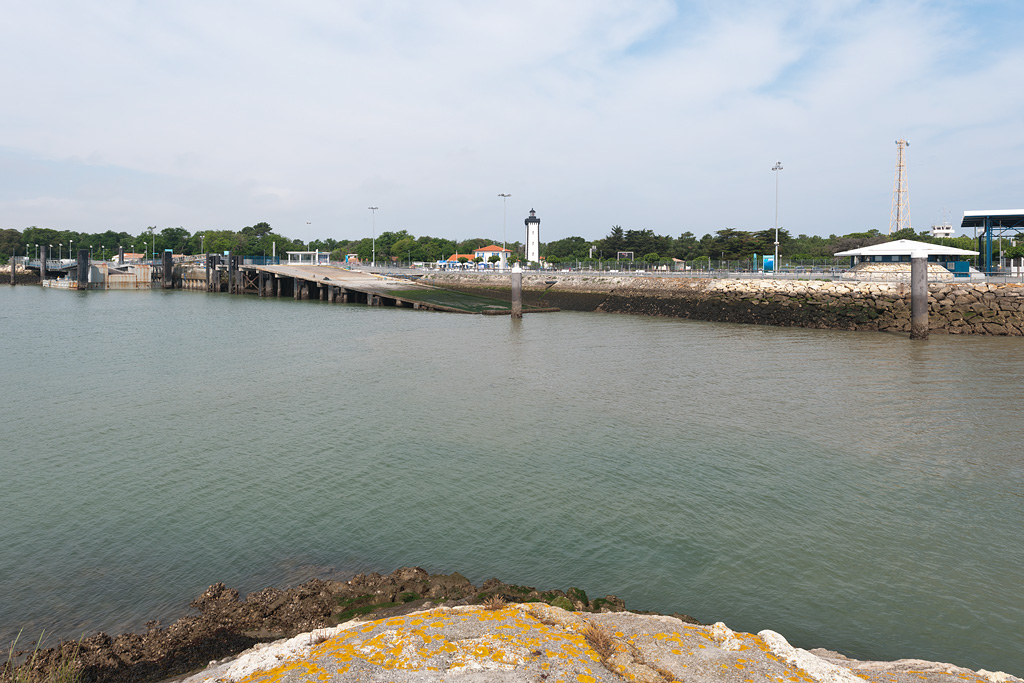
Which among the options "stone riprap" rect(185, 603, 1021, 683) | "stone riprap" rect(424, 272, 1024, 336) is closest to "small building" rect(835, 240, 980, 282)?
"stone riprap" rect(424, 272, 1024, 336)

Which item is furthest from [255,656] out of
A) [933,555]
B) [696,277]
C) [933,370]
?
[696,277]

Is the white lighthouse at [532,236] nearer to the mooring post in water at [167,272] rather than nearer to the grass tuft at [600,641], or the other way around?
the mooring post in water at [167,272]

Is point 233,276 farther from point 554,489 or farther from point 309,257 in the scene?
point 554,489

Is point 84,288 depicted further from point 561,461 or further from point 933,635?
point 933,635

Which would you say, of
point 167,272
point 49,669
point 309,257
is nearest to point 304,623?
point 49,669

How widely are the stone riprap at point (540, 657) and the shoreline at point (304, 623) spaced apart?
0.05 metres

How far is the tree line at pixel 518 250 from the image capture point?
8825 centimetres

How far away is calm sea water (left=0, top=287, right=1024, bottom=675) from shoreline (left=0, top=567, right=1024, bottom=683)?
0.75 m

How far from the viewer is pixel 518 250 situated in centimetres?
18262

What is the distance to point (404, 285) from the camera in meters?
77.6

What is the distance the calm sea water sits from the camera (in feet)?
31.3

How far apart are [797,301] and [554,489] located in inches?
1603

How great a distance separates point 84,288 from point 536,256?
8047 cm

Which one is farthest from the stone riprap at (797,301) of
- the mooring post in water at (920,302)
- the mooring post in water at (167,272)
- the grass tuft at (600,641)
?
the mooring post in water at (167,272)
